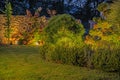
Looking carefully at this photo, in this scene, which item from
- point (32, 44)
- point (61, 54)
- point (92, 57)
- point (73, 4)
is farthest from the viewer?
point (73, 4)

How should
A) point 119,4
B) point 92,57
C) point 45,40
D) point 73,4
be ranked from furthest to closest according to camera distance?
point 73,4 → point 45,40 → point 119,4 → point 92,57

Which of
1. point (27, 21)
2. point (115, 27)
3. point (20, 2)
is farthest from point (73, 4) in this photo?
point (115, 27)

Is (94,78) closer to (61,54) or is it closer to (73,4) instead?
(61,54)

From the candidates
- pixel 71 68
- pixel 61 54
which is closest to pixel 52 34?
pixel 61 54

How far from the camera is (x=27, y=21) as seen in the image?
78.5 feet

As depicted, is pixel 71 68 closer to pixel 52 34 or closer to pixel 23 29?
pixel 52 34

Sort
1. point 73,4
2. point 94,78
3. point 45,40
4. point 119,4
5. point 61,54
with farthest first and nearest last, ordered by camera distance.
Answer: point 73,4 → point 45,40 → point 119,4 → point 61,54 → point 94,78

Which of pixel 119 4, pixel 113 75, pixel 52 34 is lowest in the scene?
pixel 113 75

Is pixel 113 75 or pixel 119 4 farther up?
pixel 119 4

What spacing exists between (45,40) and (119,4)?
3218 millimetres

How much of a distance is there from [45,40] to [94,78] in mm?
4655

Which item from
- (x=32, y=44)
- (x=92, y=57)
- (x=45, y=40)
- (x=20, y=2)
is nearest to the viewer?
(x=92, y=57)

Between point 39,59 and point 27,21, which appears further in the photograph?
point 27,21

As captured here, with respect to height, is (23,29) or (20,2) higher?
(20,2)
